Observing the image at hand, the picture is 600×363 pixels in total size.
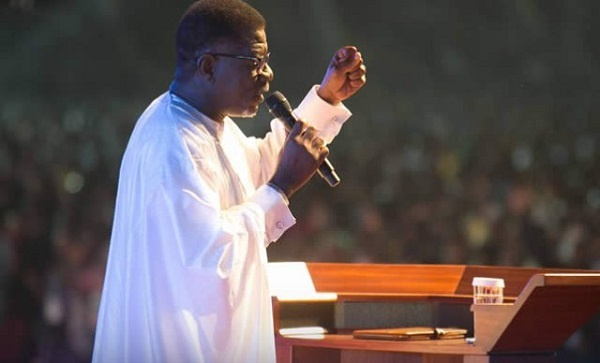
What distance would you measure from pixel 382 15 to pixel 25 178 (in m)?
1.93

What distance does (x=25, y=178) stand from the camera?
17.4 ft

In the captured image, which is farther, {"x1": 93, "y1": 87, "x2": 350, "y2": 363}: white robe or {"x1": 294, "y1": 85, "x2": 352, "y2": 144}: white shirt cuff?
{"x1": 294, "y1": 85, "x2": 352, "y2": 144}: white shirt cuff

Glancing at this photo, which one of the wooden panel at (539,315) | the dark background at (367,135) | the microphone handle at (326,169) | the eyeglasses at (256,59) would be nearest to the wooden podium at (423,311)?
the wooden panel at (539,315)

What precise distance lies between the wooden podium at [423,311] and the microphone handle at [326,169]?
57 cm

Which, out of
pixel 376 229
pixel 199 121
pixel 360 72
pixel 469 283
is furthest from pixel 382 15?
pixel 199 121

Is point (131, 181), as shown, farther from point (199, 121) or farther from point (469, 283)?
point (469, 283)

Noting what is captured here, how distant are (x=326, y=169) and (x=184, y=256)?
1.33 ft

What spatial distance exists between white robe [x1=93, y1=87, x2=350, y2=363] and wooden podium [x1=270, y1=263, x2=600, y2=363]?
0.66 metres


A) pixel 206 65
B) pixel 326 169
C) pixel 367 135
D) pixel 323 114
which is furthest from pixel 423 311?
pixel 367 135

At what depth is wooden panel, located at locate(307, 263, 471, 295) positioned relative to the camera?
3545 mm

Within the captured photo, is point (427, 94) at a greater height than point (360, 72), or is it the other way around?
point (427, 94)

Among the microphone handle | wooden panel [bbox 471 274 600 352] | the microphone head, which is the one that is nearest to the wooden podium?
wooden panel [bbox 471 274 600 352]

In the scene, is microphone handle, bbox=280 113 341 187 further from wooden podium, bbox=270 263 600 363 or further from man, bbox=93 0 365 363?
wooden podium, bbox=270 263 600 363

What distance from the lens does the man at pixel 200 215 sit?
2311mm
